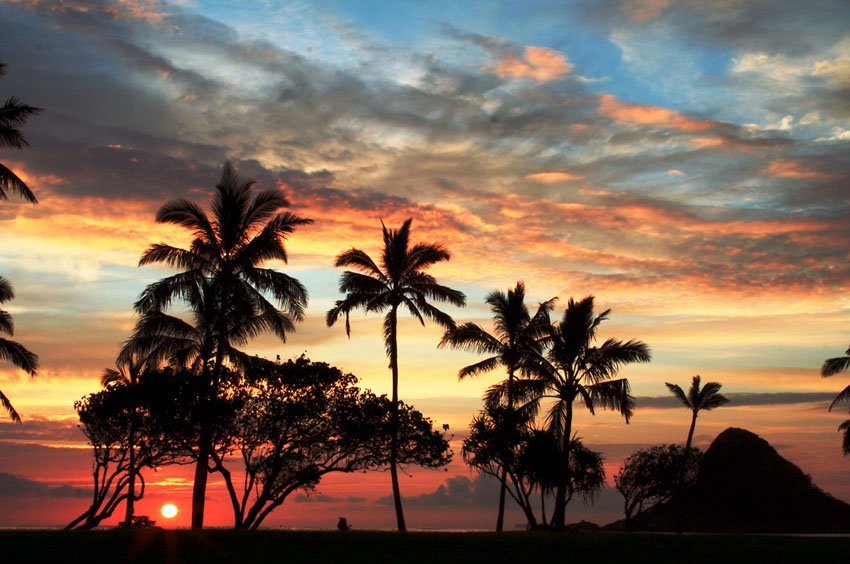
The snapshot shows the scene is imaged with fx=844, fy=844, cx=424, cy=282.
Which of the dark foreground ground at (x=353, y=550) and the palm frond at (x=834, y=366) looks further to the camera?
the palm frond at (x=834, y=366)

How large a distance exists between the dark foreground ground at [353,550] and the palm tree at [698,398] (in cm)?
4080

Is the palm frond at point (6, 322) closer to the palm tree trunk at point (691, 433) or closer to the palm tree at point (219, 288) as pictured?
the palm tree at point (219, 288)

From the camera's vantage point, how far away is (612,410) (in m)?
44.4

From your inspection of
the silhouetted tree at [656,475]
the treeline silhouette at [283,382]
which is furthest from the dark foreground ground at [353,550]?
the silhouetted tree at [656,475]

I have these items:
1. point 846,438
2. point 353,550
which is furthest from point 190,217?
point 846,438

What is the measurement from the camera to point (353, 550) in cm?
2000

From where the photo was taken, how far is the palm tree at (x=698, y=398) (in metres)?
63.9

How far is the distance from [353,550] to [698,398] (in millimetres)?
49713

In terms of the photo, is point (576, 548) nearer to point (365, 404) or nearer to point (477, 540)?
point (477, 540)

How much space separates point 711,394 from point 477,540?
45.4 m

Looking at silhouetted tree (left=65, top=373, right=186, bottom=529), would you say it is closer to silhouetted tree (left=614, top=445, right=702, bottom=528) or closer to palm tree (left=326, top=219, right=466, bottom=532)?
palm tree (left=326, top=219, right=466, bottom=532)

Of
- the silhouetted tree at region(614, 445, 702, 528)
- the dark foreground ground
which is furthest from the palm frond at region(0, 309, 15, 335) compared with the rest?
the silhouetted tree at region(614, 445, 702, 528)

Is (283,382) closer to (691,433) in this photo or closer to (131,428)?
(131,428)

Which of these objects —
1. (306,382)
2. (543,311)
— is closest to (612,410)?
(543,311)
